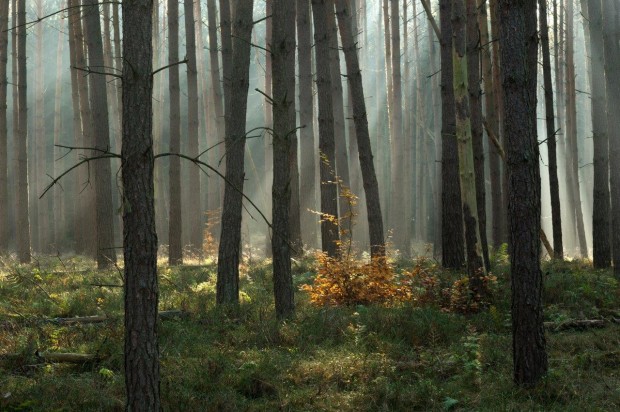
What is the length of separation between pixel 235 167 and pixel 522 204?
199 inches

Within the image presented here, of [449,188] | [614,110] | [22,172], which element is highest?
[22,172]

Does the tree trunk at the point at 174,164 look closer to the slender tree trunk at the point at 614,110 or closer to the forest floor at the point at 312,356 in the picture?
the forest floor at the point at 312,356

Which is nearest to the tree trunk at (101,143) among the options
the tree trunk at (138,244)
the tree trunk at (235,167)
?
the tree trunk at (235,167)

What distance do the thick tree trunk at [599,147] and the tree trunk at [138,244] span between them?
38.1 ft

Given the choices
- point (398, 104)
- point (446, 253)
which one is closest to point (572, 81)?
point (398, 104)

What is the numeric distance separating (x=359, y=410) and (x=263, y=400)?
2.91 ft

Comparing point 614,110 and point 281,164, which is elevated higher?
point 614,110

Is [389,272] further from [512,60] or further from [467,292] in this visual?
[512,60]

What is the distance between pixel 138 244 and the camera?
5.16 metres

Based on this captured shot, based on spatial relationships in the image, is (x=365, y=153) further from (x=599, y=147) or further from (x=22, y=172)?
(x=22, y=172)

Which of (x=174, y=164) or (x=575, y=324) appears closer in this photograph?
(x=575, y=324)

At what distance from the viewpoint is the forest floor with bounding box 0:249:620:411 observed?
630 centimetres

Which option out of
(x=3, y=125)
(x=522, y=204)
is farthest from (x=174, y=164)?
(x=522, y=204)

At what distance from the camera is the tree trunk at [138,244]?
5152 mm
